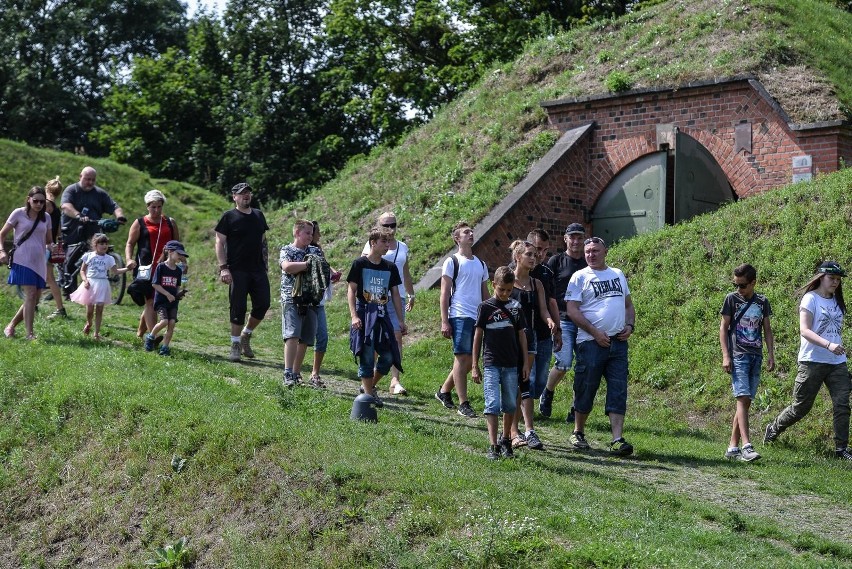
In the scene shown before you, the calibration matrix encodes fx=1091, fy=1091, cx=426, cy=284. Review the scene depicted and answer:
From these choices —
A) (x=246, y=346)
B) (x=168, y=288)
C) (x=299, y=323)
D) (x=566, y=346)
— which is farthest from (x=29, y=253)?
(x=566, y=346)

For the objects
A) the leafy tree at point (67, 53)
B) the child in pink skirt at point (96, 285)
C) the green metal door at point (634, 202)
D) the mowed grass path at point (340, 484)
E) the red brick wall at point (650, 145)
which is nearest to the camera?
the mowed grass path at point (340, 484)

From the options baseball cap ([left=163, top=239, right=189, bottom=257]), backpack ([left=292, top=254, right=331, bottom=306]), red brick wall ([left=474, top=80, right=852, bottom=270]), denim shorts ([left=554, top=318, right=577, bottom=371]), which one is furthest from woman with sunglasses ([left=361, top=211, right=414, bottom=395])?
red brick wall ([left=474, top=80, right=852, bottom=270])

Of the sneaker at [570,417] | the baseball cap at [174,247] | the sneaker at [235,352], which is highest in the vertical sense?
the baseball cap at [174,247]

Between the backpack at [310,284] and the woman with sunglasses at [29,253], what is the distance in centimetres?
363

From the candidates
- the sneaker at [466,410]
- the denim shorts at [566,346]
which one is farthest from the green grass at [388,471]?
the denim shorts at [566,346]

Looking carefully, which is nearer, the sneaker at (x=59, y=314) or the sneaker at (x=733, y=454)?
the sneaker at (x=733, y=454)

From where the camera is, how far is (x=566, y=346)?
1148cm

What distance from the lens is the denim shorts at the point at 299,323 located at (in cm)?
1149

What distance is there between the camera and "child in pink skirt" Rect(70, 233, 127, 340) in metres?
13.3

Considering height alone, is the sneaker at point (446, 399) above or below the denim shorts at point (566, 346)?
below

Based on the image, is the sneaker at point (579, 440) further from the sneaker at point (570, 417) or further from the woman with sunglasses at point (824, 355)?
the woman with sunglasses at point (824, 355)

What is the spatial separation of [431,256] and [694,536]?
1204cm

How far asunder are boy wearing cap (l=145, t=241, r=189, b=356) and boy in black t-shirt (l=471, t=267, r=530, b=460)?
4931mm

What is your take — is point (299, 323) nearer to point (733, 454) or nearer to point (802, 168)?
point (733, 454)
